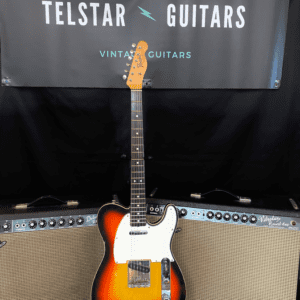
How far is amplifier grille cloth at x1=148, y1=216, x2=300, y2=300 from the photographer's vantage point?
3.71 ft

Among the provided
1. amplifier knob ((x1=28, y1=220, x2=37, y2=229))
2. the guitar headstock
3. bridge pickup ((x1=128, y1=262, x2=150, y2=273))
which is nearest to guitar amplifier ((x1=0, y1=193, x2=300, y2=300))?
amplifier knob ((x1=28, y1=220, x2=37, y2=229))

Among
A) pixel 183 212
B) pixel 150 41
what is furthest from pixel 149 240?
pixel 150 41

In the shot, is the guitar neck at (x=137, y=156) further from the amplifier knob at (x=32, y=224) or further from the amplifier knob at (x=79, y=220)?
the amplifier knob at (x=32, y=224)

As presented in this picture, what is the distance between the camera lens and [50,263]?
1151 mm

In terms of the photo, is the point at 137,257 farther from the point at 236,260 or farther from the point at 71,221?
the point at 236,260

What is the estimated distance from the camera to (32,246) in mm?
1129

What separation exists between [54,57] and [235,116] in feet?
A: 3.38

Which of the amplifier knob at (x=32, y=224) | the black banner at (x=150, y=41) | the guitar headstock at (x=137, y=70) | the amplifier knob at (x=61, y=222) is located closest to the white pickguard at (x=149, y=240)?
the amplifier knob at (x=61, y=222)

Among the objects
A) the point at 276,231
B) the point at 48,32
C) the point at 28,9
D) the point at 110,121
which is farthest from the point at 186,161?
the point at 28,9

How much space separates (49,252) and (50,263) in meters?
0.05

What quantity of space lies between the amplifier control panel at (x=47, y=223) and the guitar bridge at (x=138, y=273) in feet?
0.82

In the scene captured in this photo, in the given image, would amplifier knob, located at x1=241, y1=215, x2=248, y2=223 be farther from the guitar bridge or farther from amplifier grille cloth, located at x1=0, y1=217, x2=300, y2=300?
the guitar bridge

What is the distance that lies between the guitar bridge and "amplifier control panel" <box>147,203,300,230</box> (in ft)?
0.71

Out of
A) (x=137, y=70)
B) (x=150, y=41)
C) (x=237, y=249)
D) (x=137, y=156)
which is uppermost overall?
(x=150, y=41)
